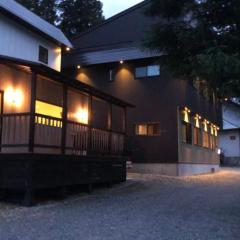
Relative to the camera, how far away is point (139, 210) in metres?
10.5

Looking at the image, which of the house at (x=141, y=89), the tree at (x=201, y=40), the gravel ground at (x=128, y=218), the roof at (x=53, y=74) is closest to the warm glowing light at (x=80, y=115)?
the roof at (x=53, y=74)

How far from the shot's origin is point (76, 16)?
40.5 meters

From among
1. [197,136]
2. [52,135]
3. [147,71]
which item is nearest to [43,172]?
[52,135]

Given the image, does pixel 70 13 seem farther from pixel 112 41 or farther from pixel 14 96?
pixel 14 96

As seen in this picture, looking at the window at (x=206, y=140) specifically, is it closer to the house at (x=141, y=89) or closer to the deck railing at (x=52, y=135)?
the house at (x=141, y=89)

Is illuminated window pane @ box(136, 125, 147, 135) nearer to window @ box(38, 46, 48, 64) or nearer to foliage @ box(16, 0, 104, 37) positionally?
window @ box(38, 46, 48, 64)

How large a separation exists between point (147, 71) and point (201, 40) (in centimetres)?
1330

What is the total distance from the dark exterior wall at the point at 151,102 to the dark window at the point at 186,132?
1.00 m

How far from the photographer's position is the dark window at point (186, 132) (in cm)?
2302

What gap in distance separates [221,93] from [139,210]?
3447 mm

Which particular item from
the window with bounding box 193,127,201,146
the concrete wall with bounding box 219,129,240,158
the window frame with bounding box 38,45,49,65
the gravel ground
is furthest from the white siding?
the concrete wall with bounding box 219,129,240,158

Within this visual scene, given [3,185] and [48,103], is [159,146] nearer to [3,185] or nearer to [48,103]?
[48,103]

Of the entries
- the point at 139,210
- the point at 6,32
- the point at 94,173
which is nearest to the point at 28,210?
the point at 139,210

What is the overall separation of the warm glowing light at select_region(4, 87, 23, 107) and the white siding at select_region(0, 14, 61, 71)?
2.58 metres
